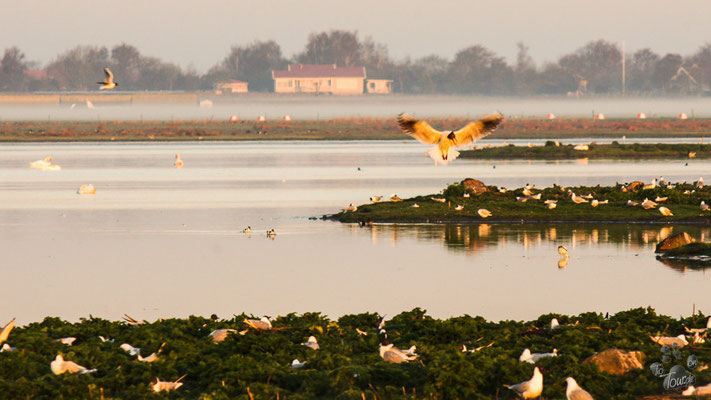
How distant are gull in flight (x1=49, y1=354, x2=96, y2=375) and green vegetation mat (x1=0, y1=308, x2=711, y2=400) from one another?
218 millimetres

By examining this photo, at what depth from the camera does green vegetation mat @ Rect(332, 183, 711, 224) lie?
33.5m

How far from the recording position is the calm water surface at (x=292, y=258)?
20828 mm

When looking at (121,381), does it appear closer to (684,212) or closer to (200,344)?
(200,344)

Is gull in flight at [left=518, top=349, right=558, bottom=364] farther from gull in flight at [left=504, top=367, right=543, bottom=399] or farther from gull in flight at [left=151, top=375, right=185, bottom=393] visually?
gull in flight at [left=151, top=375, right=185, bottom=393]

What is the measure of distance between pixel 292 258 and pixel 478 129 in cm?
898

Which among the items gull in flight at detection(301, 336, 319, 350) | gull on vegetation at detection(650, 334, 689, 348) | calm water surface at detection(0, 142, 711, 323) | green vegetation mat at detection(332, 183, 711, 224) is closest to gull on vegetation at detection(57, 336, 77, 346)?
gull in flight at detection(301, 336, 319, 350)

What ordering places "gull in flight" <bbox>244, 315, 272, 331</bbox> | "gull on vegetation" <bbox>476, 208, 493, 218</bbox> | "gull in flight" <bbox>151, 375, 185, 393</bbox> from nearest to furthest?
"gull in flight" <bbox>151, 375, 185, 393</bbox>
"gull in flight" <bbox>244, 315, 272, 331</bbox>
"gull on vegetation" <bbox>476, 208, 493, 218</bbox>

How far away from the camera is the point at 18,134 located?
11488cm

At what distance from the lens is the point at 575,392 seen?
12.7 meters

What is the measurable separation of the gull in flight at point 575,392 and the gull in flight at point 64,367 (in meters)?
5.48

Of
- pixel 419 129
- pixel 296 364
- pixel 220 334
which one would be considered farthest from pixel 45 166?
pixel 296 364

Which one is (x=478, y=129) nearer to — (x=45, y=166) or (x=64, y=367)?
(x=64, y=367)

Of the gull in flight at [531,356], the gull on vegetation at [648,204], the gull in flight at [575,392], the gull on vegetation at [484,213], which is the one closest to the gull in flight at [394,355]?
the gull in flight at [531,356]

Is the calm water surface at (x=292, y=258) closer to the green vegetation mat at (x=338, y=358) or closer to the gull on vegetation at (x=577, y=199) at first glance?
the green vegetation mat at (x=338, y=358)
